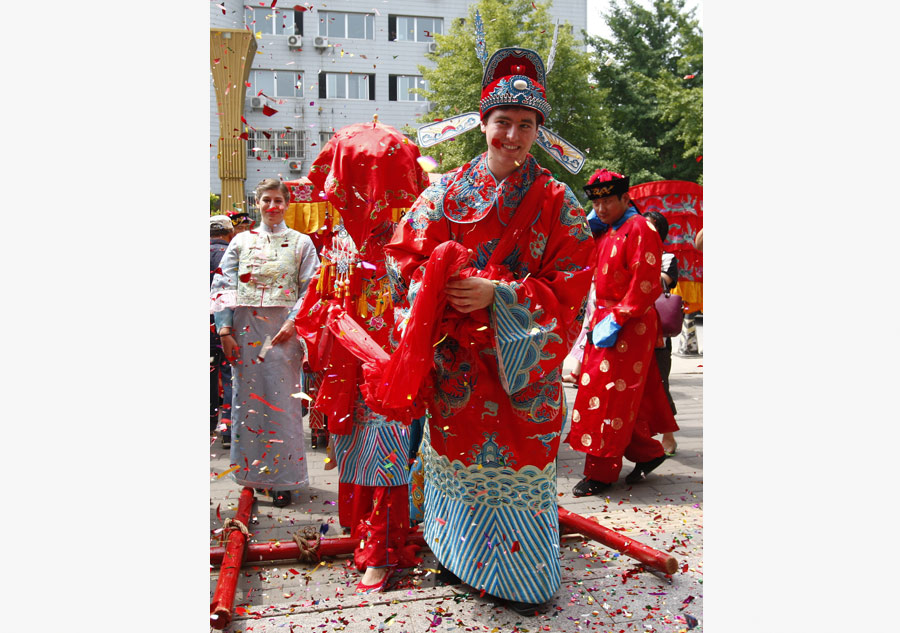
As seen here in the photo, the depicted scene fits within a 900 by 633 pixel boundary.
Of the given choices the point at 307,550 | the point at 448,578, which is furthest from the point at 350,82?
the point at 448,578

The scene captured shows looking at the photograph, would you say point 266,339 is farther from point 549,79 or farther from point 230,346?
point 549,79

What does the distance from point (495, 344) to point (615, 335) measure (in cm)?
208

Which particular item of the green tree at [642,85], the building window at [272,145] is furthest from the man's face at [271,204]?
the green tree at [642,85]

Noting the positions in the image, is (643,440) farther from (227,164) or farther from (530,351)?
(227,164)

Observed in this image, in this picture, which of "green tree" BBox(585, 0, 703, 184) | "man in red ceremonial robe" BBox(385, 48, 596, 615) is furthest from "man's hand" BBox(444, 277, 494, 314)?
"green tree" BBox(585, 0, 703, 184)

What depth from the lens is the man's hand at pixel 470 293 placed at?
7.97 feet

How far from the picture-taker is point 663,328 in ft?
17.4

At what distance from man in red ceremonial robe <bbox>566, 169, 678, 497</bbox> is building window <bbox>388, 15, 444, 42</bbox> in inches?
440

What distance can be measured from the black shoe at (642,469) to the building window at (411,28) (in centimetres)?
1192

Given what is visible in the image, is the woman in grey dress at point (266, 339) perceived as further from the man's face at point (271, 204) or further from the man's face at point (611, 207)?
the man's face at point (611, 207)

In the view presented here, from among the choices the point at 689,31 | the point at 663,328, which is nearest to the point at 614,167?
the point at 689,31

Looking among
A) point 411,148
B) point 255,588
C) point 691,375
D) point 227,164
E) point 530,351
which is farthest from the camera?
point 691,375

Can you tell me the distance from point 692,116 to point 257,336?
32.9 feet

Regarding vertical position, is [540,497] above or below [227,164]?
below
